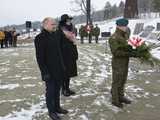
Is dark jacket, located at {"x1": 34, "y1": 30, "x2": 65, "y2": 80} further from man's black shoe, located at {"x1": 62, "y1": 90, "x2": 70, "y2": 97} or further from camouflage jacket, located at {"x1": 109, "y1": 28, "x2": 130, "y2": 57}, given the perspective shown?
man's black shoe, located at {"x1": 62, "y1": 90, "x2": 70, "y2": 97}

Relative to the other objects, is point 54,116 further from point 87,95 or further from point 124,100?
point 87,95

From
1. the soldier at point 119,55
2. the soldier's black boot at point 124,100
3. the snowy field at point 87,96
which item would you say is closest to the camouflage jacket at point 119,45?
→ the soldier at point 119,55

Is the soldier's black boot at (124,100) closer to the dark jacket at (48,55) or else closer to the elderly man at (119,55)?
the elderly man at (119,55)

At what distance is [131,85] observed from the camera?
11.3m

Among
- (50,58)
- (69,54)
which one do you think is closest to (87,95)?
(69,54)

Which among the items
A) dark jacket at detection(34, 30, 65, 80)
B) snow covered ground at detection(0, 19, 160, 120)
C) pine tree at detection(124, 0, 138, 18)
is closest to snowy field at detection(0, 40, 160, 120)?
snow covered ground at detection(0, 19, 160, 120)

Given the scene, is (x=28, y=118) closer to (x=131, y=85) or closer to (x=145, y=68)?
(x=131, y=85)

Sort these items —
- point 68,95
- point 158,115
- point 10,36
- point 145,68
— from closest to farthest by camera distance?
1. point 158,115
2. point 68,95
3. point 145,68
4. point 10,36

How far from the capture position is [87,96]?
9.90 meters

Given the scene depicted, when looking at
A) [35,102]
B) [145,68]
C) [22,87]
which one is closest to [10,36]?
[145,68]

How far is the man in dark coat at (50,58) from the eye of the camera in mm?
7672

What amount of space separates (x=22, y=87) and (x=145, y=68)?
5068mm

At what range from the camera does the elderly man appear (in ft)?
28.1

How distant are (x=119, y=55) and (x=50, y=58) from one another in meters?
1.58
